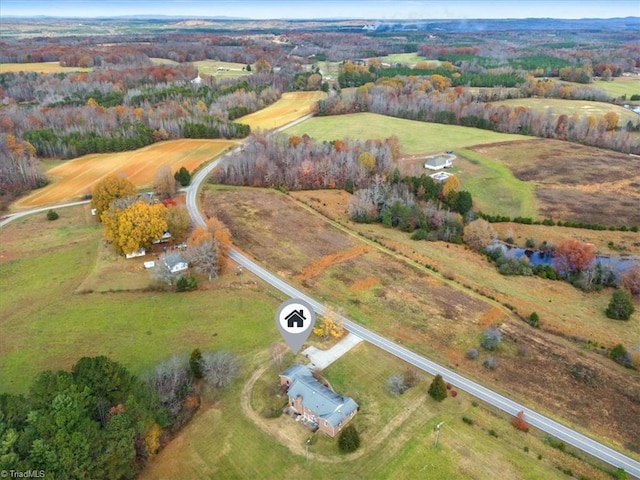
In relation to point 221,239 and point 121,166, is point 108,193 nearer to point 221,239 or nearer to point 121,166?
point 221,239

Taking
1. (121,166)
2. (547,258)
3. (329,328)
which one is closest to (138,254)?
(329,328)

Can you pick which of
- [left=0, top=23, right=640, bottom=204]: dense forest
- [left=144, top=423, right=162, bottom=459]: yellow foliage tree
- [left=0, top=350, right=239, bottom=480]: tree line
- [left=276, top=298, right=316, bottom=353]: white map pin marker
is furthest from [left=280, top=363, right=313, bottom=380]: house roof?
[left=0, top=23, right=640, bottom=204]: dense forest

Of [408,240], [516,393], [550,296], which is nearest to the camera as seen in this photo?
[516,393]

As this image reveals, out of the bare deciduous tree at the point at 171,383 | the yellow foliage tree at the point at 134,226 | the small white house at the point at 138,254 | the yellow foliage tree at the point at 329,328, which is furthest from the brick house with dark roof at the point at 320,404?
the small white house at the point at 138,254

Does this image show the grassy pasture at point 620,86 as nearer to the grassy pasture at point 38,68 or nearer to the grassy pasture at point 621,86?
the grassy pasture at point 621,86

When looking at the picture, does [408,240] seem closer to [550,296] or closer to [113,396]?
[550,296]

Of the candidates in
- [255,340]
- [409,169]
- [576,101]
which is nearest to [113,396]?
[255,340]
